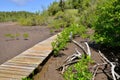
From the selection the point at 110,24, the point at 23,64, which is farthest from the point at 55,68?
the point at 110,24

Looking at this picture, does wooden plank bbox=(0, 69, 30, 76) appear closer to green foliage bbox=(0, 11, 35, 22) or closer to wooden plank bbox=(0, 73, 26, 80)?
wooden plank bbox=(0, 73, 26, 80)

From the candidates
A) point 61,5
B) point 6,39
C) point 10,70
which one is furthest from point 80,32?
point 61,5

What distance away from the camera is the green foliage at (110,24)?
9.02 m

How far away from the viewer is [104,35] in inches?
368

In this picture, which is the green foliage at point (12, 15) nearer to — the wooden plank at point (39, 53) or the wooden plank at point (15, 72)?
the wooden plank at point (39, 53)

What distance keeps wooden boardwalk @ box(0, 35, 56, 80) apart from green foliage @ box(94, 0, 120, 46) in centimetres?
208

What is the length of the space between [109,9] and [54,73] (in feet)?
10.1

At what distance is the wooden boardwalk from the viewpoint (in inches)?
268

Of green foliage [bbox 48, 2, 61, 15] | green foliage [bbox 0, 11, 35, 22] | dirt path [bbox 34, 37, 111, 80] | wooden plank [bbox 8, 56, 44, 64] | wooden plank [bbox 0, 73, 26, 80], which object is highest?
green foliage [bbox 48, 2, 61, 15]

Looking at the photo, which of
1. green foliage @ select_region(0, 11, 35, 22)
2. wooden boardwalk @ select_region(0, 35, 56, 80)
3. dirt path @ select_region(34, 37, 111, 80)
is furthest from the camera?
green foliage @ select_region(0, 11, 35, 22)

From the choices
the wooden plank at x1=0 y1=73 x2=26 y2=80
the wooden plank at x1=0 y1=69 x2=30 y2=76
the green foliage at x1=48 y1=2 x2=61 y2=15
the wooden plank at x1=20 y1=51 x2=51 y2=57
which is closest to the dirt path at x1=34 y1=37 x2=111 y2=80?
the wooden plank at x1=20 y1=51 x2=51 y2=57

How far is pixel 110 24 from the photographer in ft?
29.8

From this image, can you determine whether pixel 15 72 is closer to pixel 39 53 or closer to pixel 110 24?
pixel 39 53

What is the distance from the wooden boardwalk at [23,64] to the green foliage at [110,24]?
2.08 m
